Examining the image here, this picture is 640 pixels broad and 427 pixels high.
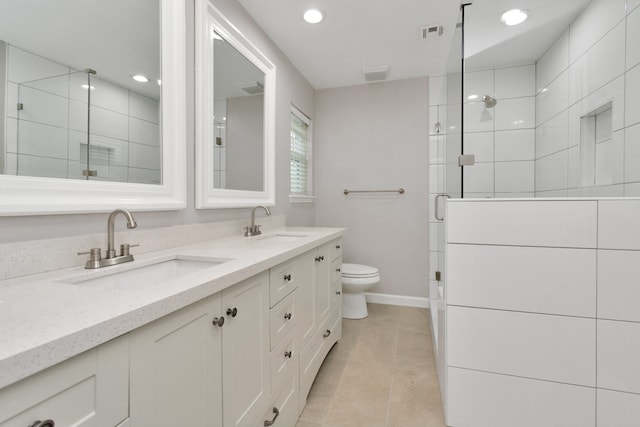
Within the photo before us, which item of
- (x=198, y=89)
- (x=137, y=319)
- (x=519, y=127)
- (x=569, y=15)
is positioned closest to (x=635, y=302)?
(x=519, y=127)

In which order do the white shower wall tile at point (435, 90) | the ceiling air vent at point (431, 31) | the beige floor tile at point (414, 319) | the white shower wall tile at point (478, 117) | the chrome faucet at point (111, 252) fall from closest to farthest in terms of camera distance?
the chrome faucet at point (111, 252) < the white shower wall tile at point (478, 117) < the ceiling air vent at point (431, 31) < the beige floor tile at point (414, 319) < the white shower wall tile at point (435, 90)

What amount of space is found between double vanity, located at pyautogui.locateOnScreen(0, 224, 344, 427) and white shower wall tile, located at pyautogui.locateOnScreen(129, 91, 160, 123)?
1.89ft

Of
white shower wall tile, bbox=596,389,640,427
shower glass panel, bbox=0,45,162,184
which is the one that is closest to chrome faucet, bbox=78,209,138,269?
shower glass panel, bbox=0,45,162,184

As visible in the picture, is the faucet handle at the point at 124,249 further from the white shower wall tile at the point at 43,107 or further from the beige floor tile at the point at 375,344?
the beige floor tile at the point at 375,344

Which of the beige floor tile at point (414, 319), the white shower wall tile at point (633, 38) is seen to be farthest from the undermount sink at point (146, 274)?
the white shower wall tile at point (633, 38)

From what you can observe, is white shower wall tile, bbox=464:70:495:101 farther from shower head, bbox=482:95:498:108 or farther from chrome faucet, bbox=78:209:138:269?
chrome faucet, bbox=78:209:138:269

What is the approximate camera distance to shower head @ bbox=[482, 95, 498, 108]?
1966 mm

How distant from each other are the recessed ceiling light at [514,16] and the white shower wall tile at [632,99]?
2.03 ft

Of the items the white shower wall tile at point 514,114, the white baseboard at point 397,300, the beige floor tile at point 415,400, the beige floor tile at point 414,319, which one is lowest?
the beige floor tile at point 415,400

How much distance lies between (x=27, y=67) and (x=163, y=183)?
1.82ft

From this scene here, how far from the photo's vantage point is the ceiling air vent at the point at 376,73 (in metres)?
2.68

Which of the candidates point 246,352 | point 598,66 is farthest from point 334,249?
point 598,66

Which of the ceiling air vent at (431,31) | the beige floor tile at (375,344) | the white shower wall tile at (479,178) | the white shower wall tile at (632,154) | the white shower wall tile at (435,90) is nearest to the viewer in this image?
the white shower wall tile at (632,154)

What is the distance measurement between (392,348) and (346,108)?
2.37m
